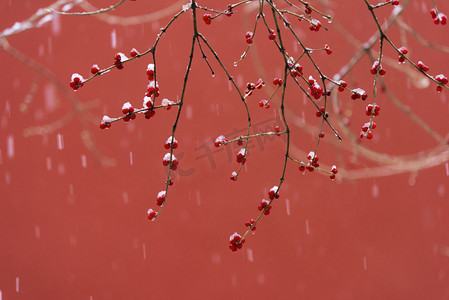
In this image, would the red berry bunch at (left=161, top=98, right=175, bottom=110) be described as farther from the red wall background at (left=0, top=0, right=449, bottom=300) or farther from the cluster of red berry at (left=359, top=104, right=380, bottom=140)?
the red wall background at (left=0, top=0, right=449, bottom=300)

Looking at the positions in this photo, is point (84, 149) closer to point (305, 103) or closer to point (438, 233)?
point (305, 103)

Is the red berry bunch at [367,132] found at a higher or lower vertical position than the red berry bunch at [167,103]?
lower

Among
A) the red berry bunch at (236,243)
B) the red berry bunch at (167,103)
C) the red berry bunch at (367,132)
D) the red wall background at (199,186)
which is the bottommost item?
the red berry bunch at (236,243)

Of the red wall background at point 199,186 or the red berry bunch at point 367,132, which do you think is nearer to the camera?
the red berry bunch at point 367,132

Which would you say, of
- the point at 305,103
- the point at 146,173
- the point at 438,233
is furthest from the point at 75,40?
the point at 438,233

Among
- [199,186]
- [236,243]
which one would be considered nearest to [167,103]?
[236,243]

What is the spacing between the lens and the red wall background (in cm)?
278

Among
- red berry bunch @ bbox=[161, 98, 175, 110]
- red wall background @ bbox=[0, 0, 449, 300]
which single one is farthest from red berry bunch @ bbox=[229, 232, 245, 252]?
red wall background @ bbox=[0, 0, 449, 300]

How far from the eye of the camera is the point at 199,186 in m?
2.82

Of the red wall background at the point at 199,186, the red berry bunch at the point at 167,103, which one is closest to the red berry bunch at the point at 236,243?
the red berry bunch at the point at 167,103

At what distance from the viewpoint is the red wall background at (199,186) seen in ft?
9.12

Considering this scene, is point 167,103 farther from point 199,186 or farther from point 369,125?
point 199,186

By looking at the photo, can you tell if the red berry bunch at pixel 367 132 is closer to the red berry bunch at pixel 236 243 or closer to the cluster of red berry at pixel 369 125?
the cluster of red berry at pixel 369 125

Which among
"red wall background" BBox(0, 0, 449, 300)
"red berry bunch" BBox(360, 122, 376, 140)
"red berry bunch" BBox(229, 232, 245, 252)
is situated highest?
"red wall background" BBox(0, 0, 449, 300)
